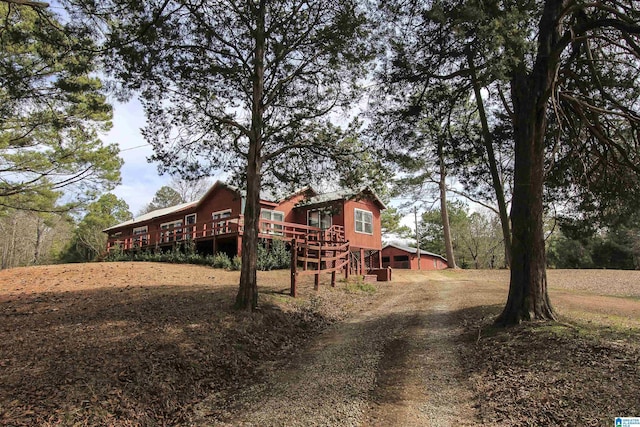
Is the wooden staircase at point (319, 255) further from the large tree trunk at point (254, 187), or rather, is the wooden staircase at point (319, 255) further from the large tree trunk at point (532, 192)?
the large tree trunk at point (532, 192)

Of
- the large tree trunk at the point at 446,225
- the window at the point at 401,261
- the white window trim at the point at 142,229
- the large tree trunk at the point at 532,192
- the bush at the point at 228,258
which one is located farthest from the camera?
the window at the point at 401,261

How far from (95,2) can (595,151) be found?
35.7ft

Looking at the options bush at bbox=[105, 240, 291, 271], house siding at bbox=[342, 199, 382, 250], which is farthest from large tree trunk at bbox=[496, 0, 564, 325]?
house siding at bbox=[342, 199, 382, 250]

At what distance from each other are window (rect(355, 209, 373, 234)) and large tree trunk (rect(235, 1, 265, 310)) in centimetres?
1625

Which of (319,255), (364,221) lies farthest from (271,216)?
(319,255)

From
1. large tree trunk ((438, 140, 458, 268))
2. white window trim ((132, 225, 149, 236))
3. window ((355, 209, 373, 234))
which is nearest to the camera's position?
window ((355, 209, 373, 234))

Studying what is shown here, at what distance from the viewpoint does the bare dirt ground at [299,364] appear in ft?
15.0

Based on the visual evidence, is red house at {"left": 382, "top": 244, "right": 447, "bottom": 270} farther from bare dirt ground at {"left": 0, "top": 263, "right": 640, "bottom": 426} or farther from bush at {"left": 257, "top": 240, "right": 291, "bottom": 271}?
bare dirt ground at {"left": 0, "top": 263, "right": 640, "bottom": 426}

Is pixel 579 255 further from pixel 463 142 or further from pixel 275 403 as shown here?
pixel 275 403

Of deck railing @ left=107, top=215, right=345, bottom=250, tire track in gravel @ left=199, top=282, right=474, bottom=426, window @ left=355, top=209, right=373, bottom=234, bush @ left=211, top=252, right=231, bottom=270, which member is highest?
window @ left=355, top=209, right=373, bottom=234

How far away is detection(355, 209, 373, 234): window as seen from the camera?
25.6 metres

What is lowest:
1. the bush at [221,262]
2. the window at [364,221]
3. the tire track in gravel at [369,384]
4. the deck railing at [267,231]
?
the tire track in gravel at [369,384]

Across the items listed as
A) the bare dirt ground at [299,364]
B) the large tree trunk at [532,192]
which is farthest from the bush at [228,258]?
the large tree trunk at [532,192]

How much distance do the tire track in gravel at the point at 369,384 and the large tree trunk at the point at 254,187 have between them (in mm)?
2122
